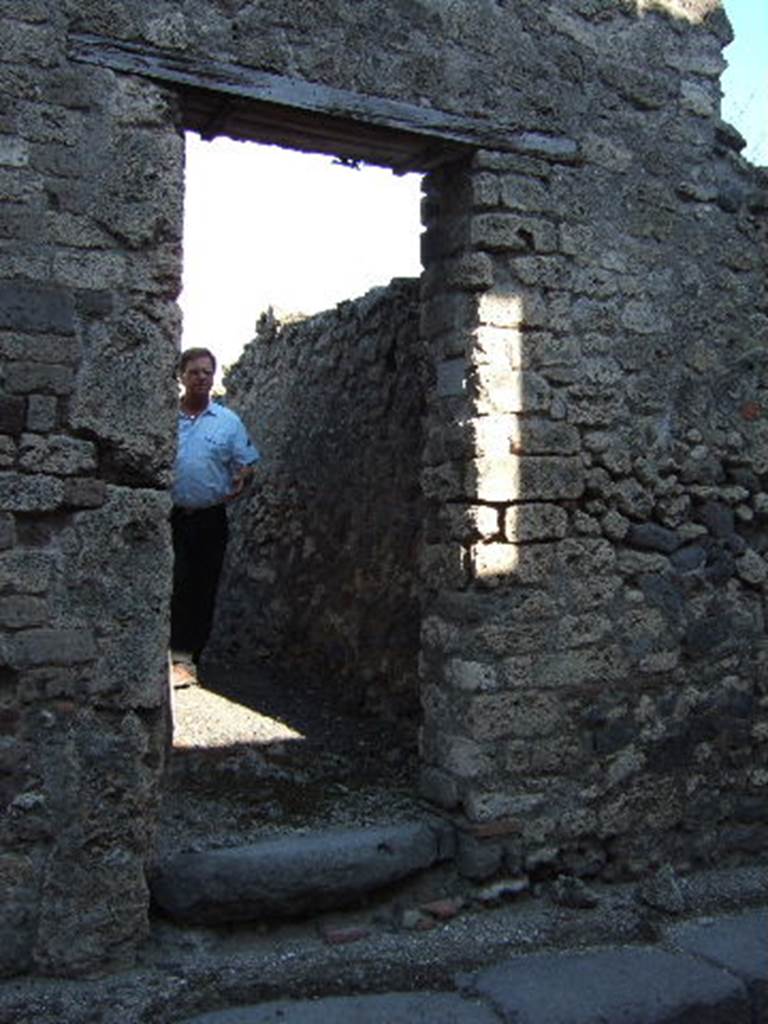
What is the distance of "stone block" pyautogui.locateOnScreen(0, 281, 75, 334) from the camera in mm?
3119

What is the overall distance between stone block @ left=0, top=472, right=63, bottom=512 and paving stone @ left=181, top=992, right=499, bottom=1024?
147 cm

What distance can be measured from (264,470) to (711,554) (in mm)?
3175

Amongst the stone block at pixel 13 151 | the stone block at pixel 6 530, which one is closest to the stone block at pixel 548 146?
the stone block at pixel 13 151

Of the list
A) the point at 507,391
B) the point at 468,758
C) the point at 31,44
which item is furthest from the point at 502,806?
the point at 31,44

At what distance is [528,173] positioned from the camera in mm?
3900

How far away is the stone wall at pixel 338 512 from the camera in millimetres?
5055

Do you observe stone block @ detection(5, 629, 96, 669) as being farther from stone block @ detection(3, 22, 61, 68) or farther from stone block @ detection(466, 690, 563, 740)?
stone block @ detection(3, 22, 61, 68)

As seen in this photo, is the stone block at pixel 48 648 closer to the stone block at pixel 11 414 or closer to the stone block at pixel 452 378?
the stone block at pixel 11 414

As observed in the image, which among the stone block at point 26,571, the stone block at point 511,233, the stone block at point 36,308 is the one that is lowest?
the stone block at point 26,571

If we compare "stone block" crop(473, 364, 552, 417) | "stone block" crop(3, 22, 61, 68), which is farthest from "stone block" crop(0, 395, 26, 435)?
"stone block" crop(473, 364, 552, 417)

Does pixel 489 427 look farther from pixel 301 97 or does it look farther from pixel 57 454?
pixel 57 454

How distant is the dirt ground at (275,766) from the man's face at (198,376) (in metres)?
1.50

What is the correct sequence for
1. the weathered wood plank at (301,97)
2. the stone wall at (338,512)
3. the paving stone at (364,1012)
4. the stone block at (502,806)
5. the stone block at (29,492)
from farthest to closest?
the stone wall at (338,512) < the stone block at (502,806) < the weathered wood plank at (301,97) < the stone block at (29,492) < the paving stone at (364,1012)

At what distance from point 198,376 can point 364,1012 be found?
2997mm
